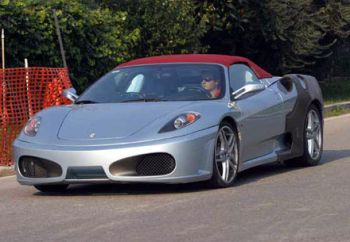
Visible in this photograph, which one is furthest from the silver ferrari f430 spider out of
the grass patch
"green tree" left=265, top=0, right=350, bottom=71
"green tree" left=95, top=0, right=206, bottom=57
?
the grass patch

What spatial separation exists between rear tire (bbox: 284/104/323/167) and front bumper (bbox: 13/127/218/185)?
2388mm

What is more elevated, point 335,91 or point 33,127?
point 33,127

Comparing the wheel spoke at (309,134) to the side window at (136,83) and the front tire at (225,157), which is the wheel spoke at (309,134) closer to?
the front tire at (225,157)

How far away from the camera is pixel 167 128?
8594 mm

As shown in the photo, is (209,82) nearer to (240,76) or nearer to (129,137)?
(240,76)

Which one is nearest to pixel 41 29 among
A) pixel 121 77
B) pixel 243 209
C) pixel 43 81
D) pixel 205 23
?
pixel 43 81

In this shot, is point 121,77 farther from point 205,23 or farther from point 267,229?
point 205,23

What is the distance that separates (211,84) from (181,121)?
1071 millimetres

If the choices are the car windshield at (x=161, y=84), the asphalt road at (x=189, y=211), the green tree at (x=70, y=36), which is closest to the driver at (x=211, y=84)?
the car windshield at (x=161, y=84)

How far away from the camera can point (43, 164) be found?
877 centimetres

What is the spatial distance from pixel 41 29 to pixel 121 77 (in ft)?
22.4

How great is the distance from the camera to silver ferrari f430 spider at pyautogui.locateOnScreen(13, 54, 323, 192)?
8.50m

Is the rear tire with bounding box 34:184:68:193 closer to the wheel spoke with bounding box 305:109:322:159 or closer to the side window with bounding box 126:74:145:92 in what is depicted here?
the side window with bounding box 126:74:145:92

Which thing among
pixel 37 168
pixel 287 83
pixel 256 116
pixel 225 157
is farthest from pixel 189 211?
pixel 287 83
